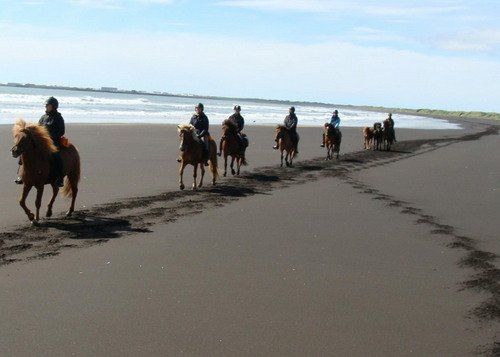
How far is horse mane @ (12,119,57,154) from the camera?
9.98m

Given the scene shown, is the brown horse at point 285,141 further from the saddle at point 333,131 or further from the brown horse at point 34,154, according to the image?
the brown horse at point 34,154

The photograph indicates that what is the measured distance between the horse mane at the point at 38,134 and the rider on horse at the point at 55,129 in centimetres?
28

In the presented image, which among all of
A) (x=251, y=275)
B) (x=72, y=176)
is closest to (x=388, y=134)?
(x=72, y=176)

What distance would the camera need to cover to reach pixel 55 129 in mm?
10820

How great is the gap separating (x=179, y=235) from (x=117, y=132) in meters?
23.4

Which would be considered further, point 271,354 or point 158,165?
point 158,165

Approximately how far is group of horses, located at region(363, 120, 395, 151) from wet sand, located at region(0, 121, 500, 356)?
680 inches

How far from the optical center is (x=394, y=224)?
10766mm

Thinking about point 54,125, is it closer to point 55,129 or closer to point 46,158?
point 55,129

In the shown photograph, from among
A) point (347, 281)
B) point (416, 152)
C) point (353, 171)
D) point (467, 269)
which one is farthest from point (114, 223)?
point (416, 152)

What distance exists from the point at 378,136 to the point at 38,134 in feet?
76.7

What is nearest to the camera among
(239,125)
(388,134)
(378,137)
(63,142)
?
(63,142)

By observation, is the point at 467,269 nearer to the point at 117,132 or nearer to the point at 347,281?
the point at 347,281

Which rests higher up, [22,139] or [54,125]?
[54,125]
